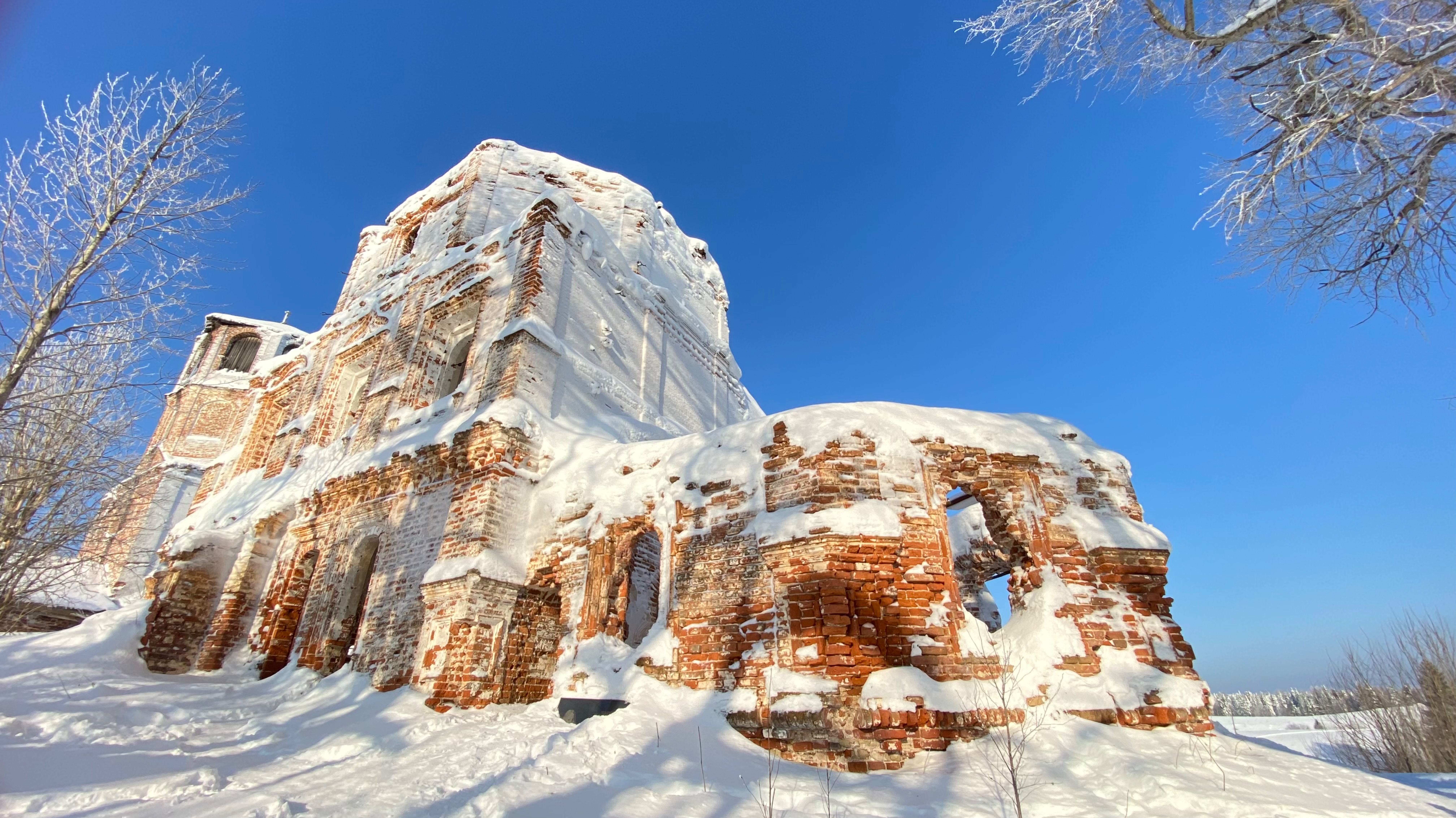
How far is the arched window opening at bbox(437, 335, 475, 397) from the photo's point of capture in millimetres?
12289

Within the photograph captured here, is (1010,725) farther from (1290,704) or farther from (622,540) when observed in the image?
(1290,704)

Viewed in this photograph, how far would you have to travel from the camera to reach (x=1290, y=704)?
3206 centimetres

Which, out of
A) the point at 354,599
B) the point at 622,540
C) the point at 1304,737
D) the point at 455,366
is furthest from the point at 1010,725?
the point at 1304,737

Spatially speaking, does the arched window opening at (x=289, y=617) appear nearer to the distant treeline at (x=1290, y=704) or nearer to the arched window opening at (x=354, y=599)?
the arched window opening at (x=354, y=599)

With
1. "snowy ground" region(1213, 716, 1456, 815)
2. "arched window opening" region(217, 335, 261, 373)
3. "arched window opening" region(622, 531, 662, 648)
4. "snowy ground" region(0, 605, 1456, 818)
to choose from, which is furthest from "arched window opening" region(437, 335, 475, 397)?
"arched window opening" region(217, 335, 261, 373)

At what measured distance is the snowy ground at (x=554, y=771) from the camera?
419 cm

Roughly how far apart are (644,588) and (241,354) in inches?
1115

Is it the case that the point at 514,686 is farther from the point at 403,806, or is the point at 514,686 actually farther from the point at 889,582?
the point at 889,582

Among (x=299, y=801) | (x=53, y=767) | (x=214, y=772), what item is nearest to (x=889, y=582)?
(x=299, y=801)

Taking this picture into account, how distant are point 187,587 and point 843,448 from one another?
11.6 m

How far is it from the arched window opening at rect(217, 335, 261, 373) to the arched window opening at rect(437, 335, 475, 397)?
21476 millimetres

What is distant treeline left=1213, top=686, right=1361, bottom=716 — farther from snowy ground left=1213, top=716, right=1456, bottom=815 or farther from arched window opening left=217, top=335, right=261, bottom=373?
arched window opening left=217, top=335, right=261, bottom=373

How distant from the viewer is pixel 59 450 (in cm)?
719

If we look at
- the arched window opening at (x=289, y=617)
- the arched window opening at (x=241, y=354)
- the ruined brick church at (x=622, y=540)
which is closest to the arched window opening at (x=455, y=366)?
the ruined brick church at (x=622, y=540)
